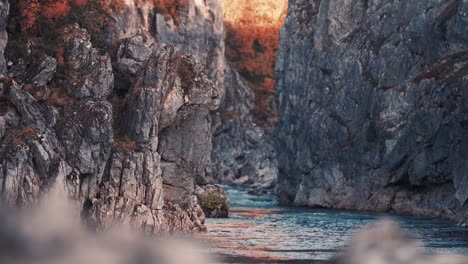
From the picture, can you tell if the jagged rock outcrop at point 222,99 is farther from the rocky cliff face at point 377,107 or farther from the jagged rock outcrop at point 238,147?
the rocky cliff face at point 377,107

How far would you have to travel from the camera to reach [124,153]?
52438 mm

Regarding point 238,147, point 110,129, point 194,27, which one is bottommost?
point 110,129

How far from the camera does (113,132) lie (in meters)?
53.8

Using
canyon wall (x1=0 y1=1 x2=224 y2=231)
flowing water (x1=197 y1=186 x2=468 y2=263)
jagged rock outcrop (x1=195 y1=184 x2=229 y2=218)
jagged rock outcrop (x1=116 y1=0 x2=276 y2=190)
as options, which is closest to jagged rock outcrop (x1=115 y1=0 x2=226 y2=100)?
jagged rock outcrop (x1=116 y1=0 x2=276 y2=190)

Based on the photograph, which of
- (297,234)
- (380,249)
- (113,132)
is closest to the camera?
(380,249)

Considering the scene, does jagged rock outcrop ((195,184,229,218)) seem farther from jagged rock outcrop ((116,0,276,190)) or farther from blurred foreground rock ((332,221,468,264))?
blurred foreground rock ((332,221,468,264))

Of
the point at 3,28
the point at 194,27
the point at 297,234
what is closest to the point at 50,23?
the point at 3,28

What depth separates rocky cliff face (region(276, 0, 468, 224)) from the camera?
75125 mm

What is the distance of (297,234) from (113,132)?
13.2 m

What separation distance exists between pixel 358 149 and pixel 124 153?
42194 millimetres

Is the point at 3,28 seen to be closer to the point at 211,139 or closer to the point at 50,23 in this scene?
the point at 50,23

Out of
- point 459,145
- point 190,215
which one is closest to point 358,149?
point 459,145

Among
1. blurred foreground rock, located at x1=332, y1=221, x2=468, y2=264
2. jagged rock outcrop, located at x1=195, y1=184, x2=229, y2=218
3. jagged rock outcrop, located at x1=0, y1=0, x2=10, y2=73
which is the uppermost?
jagged rock outcrop, located at x1=0, y1=0, x2=10, y2=73

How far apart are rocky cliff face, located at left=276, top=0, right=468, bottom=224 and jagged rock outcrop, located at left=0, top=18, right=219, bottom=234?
73.2ft
